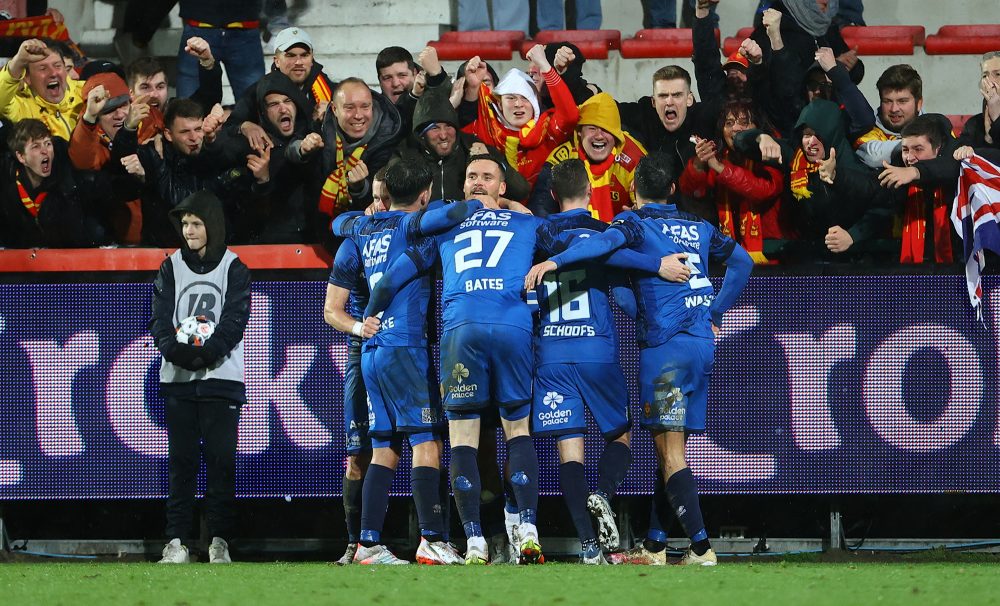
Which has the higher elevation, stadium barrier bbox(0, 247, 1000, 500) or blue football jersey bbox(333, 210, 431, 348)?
blue football jersey bbox(333, 210, 431, 348)

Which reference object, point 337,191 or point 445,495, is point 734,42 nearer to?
point 337,191

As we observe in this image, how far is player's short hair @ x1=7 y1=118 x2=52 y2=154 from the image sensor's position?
9.35 m

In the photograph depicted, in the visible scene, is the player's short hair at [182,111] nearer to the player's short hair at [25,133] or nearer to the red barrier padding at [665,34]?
the player's short hair at [25,133]

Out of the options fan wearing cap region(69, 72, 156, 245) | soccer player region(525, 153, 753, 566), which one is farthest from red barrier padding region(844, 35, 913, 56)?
fan wearing cap region(69, 72, 156, 245)

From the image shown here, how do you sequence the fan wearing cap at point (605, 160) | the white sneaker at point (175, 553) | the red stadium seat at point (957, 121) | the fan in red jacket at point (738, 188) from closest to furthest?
the white sneaker at point (175, 553) → the fan in red jacket at point (738, 188) → the fan wearing cap at point (605, 160) → the red stadium seat at point (957, 121)

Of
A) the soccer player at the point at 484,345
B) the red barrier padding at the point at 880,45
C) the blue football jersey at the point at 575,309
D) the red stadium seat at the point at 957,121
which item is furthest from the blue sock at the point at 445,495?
the red barrier padding at the point at 880,45

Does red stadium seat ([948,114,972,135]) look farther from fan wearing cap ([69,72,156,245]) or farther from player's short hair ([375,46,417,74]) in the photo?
fan wearing cap ([69,72,156,245])

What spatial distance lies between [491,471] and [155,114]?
3.72m

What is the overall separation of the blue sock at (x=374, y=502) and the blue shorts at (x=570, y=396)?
0.87 meters

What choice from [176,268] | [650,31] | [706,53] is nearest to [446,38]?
[650,31]

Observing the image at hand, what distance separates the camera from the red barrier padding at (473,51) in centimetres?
1270

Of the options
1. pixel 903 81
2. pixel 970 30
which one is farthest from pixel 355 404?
pixel 970 30

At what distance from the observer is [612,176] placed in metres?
9.16

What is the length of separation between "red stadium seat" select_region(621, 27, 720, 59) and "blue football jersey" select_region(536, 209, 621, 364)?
210 inches
